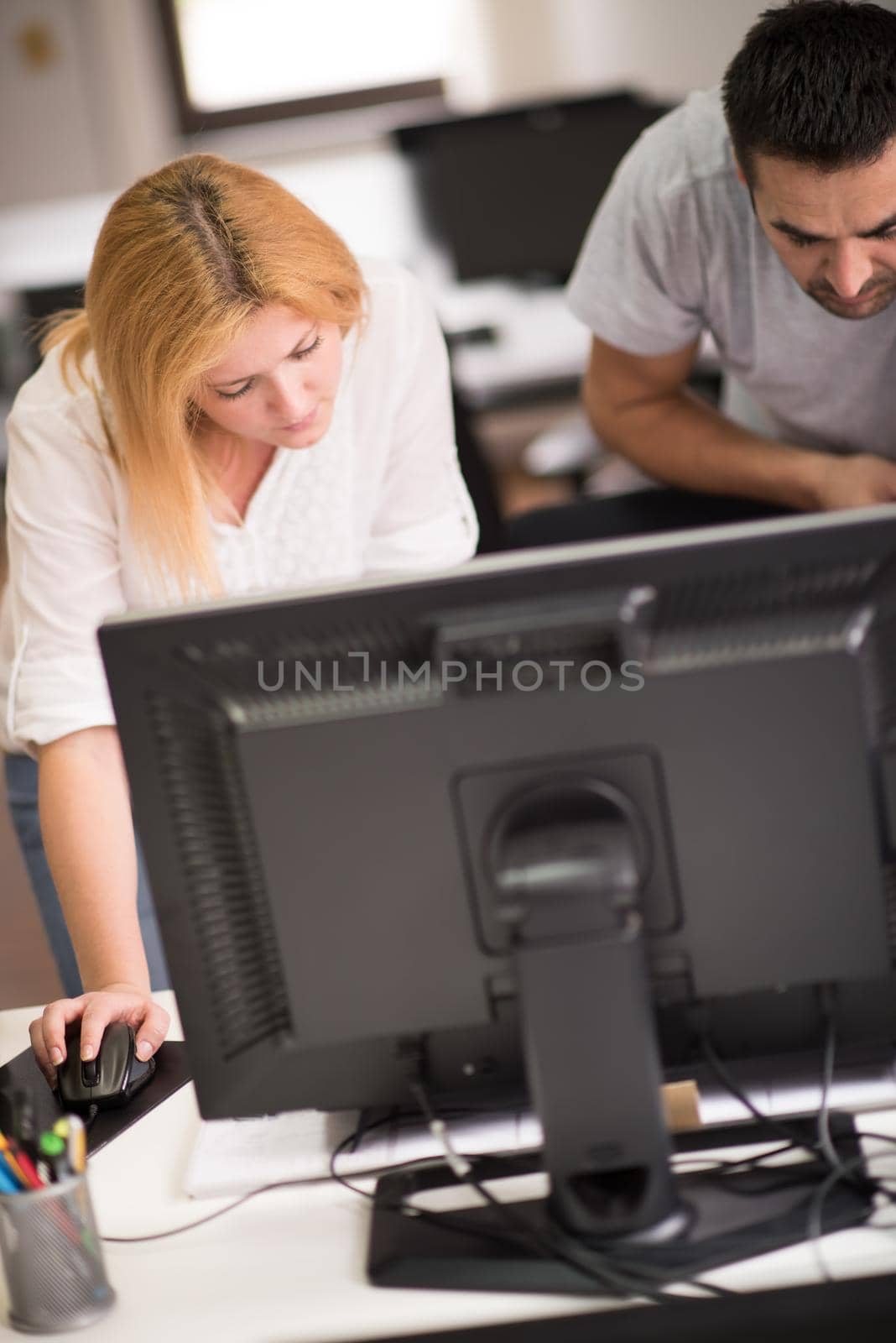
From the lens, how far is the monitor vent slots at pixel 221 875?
92 cm

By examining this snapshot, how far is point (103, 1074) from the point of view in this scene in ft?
3.73

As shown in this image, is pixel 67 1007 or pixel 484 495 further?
pixel 484 495

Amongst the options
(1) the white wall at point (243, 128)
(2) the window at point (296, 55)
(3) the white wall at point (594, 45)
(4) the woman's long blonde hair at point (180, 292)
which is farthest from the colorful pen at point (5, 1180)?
(2) the window at point (296, 55)

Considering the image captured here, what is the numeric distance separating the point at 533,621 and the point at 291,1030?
323mm

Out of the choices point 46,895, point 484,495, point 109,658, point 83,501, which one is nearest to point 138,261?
point 83,501

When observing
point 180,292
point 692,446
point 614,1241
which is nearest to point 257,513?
point 180,292

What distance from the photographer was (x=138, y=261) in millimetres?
1325

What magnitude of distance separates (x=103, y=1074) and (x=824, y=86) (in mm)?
1152

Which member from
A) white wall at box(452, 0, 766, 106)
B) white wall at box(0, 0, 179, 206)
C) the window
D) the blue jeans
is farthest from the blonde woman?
white wall at box(0, 0, 179, 206)

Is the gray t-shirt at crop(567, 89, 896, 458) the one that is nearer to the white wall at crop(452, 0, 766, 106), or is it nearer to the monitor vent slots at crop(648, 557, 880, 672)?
the monitor vent slots at crop(648, 557, 880, 672)

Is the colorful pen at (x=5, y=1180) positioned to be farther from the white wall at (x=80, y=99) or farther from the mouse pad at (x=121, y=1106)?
the white wall at (x=80, y=99)

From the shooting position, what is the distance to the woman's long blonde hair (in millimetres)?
1306

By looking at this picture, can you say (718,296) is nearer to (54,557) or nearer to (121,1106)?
(54,557)

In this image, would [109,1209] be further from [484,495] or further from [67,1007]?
[484,495]
